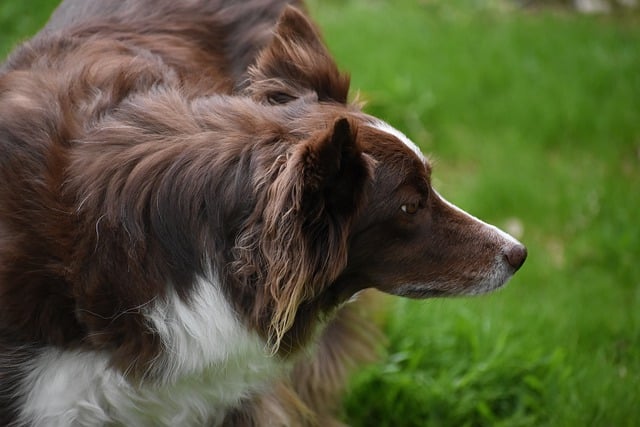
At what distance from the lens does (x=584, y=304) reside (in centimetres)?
503

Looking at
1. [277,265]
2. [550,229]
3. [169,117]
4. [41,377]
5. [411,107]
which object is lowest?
[550,229]

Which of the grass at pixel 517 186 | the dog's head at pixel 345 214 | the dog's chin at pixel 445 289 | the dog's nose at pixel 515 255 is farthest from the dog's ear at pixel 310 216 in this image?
the grass at pixel 517 186

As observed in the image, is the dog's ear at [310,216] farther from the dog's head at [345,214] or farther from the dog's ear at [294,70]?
the dog's ear at [294,70]

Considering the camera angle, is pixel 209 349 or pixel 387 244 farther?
pixel 387 244

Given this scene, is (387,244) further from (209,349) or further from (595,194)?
(595,194)

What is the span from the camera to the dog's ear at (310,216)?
98.0 inches

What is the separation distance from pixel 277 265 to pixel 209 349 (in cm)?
45

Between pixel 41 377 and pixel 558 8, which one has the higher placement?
pixel 41 377

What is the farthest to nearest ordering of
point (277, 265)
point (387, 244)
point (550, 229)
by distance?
1. point (550, 229)
2. point (387, 244)
3. point (277, 265)

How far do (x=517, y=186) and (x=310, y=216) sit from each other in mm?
3559

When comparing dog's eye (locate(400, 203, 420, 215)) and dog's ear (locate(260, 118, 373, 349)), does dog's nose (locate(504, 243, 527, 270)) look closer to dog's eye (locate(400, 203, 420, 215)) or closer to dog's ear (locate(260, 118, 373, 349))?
dog's eye (locate(400, 203, 420, 215))

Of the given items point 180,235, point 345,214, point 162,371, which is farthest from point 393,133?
point 162,371

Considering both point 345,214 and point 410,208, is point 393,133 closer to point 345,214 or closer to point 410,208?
point 410,208

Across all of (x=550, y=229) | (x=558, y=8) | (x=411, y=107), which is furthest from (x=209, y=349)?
(x=558, y=8)
